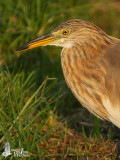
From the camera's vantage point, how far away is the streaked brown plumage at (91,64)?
286 cm

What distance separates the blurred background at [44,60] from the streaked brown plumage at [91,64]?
460 millimetres

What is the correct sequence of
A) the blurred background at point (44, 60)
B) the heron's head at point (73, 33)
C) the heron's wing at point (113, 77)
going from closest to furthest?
the heron's wing at point (113, 77) < the heron's head at point (73, 33) < the blurred background at point (44, 60)

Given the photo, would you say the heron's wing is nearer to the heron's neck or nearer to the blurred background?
the heron's neck

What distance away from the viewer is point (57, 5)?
Result: 4871 millimetres

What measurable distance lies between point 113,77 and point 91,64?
203 mm

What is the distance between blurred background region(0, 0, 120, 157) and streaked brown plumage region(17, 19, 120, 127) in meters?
0.46

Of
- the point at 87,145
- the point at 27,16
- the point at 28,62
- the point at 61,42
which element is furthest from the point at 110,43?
the point at 27,16

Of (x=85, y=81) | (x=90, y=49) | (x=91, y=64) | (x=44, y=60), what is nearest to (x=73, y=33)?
(x=90, y=49)

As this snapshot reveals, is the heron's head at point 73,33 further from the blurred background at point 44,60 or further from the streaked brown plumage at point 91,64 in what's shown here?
the blurred background at point 44,60

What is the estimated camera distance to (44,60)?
177 inches

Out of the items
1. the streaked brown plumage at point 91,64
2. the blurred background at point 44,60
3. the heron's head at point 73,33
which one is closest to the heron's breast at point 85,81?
the streaked brown plumage at point 91,64

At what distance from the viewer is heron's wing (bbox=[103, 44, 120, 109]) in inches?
112

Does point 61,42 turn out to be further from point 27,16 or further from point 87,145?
point 27,16

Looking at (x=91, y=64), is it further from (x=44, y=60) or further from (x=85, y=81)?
(x=44, y=60)
